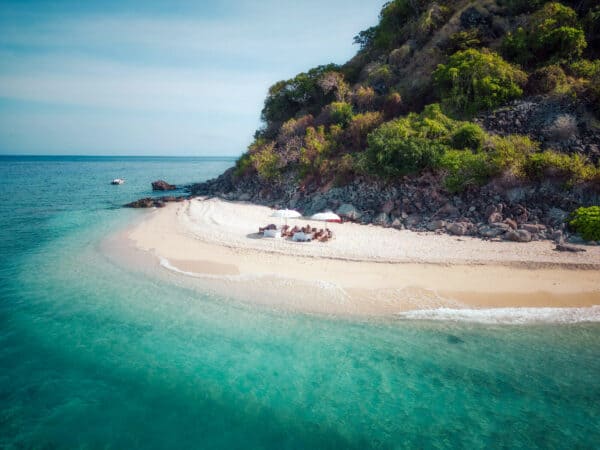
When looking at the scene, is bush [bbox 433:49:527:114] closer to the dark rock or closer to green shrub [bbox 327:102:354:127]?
green shrub [bbox 327:102:354:127]

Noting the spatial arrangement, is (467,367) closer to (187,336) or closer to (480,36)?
(187,336)

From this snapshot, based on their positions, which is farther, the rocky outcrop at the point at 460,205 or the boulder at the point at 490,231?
the rocky outcrop at the point at 460,205

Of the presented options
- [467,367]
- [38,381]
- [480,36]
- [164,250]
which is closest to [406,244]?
[467,367]

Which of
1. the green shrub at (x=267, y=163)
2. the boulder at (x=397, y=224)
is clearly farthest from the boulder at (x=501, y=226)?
the green shrub at (x=267, y=163)

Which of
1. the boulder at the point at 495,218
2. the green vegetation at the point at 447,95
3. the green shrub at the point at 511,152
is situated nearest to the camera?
the boulder at the point at 495,218

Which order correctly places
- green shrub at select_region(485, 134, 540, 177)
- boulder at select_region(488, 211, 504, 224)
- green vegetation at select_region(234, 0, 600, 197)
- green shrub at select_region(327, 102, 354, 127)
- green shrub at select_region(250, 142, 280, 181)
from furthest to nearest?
1. green shrub at select_region(250, 142, 280, 181)
2. green shrub at select_region(327, 102, 354, 127)
3. green vegetation at select_region(234, 0, 600, 197)
4. green shrub at select_region(485, 134, 540, 177)
5. boulder at select_region(488, 211, 504, 224)

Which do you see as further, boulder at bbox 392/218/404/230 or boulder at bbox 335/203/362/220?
boulder at bbox 335/203/362/220

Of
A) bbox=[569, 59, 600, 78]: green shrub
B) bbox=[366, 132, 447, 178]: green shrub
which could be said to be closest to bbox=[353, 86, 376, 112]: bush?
bbox=[366, 132, 447, 178]: green shrub

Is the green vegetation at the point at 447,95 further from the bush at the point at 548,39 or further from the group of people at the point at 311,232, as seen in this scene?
the group of people at the point at 311,232
